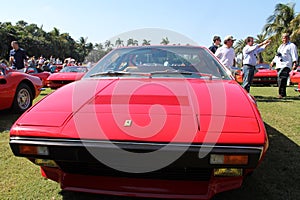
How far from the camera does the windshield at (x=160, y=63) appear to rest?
245cm

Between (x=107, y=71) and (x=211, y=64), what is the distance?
1.02 meters

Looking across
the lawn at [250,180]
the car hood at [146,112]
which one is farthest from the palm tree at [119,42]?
the lawn at [250,180]

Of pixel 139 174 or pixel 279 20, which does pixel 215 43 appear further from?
pixel 279 20

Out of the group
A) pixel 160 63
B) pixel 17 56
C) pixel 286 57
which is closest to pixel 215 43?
pixel 286 57

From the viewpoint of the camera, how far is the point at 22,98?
5043 mm

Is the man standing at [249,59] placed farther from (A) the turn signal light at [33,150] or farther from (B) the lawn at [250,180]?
(A) the turn signal light at [33,150]

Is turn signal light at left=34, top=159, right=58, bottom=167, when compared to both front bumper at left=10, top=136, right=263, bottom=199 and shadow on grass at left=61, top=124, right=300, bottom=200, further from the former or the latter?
shadow on grass at left=61, top=124, right=300, bottom=200

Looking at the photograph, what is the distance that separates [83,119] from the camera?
1641mm

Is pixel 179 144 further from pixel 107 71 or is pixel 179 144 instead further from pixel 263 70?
pixel 263 70

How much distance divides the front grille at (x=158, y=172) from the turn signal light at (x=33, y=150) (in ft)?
0.52

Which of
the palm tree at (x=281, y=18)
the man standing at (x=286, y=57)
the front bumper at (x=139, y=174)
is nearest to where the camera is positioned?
the front bumper at (x=139, y=174)

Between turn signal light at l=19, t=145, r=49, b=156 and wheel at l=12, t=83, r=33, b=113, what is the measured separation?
3566 millimetres

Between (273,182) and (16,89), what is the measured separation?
4366mm

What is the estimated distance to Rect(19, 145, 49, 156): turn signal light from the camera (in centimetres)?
158
